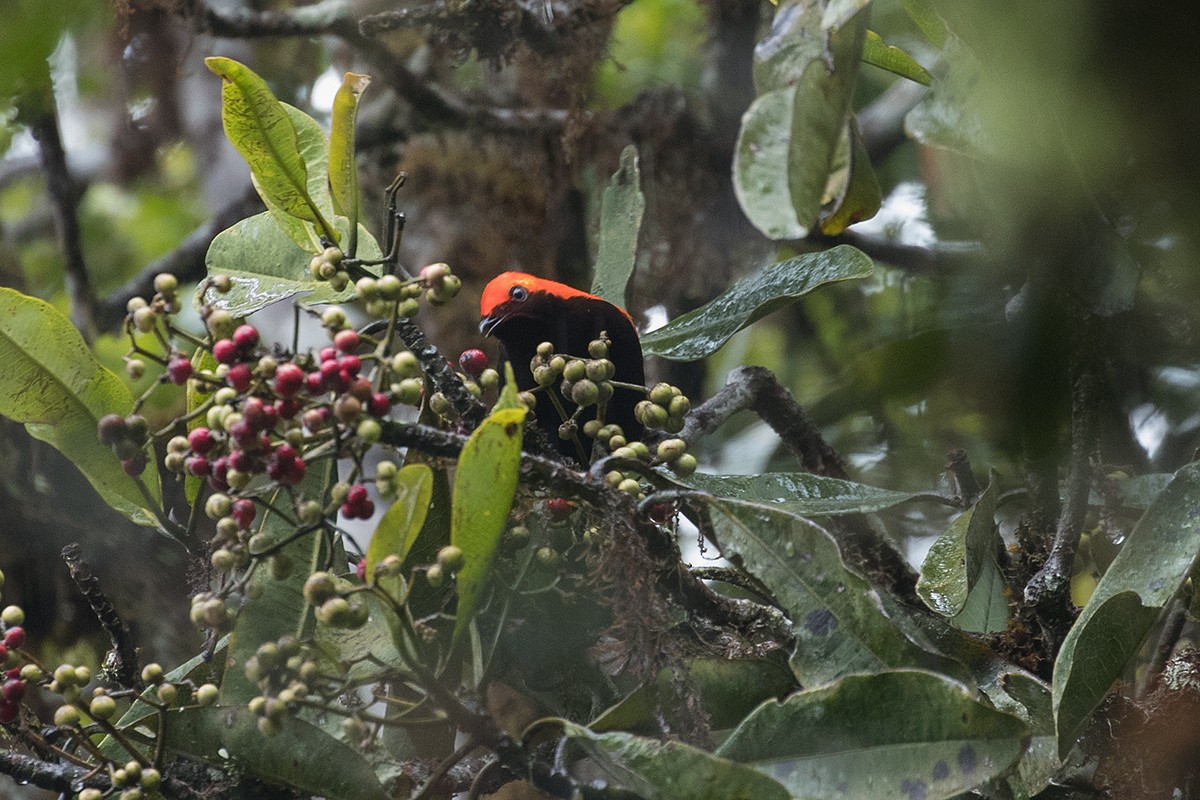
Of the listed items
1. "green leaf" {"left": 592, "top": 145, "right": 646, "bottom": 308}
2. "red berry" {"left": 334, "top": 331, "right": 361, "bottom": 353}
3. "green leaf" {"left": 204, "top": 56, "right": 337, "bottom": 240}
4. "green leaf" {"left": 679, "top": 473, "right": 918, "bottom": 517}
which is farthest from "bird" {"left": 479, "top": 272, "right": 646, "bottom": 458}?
"red berry" {"left": 334, "top": 331, "right": 361, "bottom": 353}

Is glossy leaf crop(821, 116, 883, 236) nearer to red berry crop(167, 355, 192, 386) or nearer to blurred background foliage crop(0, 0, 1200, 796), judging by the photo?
blurred background foliage crop(0, 0, 1200, 796)

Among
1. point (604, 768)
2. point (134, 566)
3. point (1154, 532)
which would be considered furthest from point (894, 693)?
point (134, 566)

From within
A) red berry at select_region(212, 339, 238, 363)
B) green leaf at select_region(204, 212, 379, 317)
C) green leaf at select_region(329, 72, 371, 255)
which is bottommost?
green leaf at select_region(204, 212, 379, 317)

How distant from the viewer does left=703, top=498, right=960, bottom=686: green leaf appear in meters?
1.05

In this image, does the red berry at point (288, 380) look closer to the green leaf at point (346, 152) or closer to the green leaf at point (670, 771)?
the green leaf at point (346, 152)

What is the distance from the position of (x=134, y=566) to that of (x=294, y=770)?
1558mm

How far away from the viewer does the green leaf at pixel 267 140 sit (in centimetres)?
121

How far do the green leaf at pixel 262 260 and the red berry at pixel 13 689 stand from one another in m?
0.50

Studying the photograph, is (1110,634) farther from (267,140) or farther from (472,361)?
(267,140)

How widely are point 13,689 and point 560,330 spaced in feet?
3.07

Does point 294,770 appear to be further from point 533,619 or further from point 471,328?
point 471,328

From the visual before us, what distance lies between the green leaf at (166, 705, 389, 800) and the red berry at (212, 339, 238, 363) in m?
0.34

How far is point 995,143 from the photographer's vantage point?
1567 mm

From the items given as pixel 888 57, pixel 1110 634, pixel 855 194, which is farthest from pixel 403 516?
pixel 888 57
